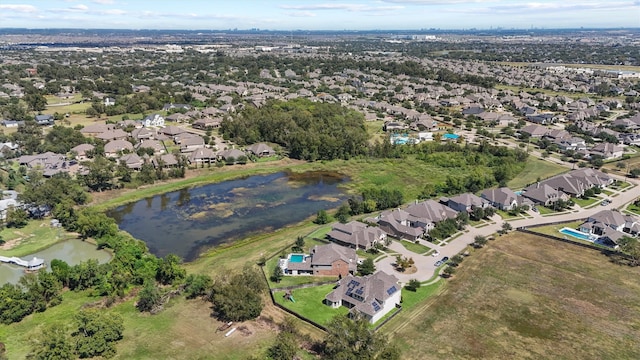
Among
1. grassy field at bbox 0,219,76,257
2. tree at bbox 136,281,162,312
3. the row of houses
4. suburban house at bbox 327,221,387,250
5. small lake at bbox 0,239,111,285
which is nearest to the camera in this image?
the row of houses

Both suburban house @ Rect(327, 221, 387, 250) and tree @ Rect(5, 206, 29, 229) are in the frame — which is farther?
tree @ Rect(5, 206, 29, 229)

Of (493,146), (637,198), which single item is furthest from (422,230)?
(493,146)

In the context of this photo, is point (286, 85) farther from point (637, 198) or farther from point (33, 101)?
point (637, 198)

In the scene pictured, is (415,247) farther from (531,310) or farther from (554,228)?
(554,228)

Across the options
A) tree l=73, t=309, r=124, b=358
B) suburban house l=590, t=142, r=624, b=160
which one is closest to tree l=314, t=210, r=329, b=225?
tree l=73, t=309, r=124, b=358

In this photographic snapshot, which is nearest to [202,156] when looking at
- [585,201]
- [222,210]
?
[222,210]

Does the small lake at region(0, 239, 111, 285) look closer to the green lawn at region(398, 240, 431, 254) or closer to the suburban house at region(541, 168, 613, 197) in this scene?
the green lawn at region(398, 240, 431, 254)

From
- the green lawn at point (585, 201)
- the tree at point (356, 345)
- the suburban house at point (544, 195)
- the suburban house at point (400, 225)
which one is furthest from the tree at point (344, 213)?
the green lawn at point (585, 201)
